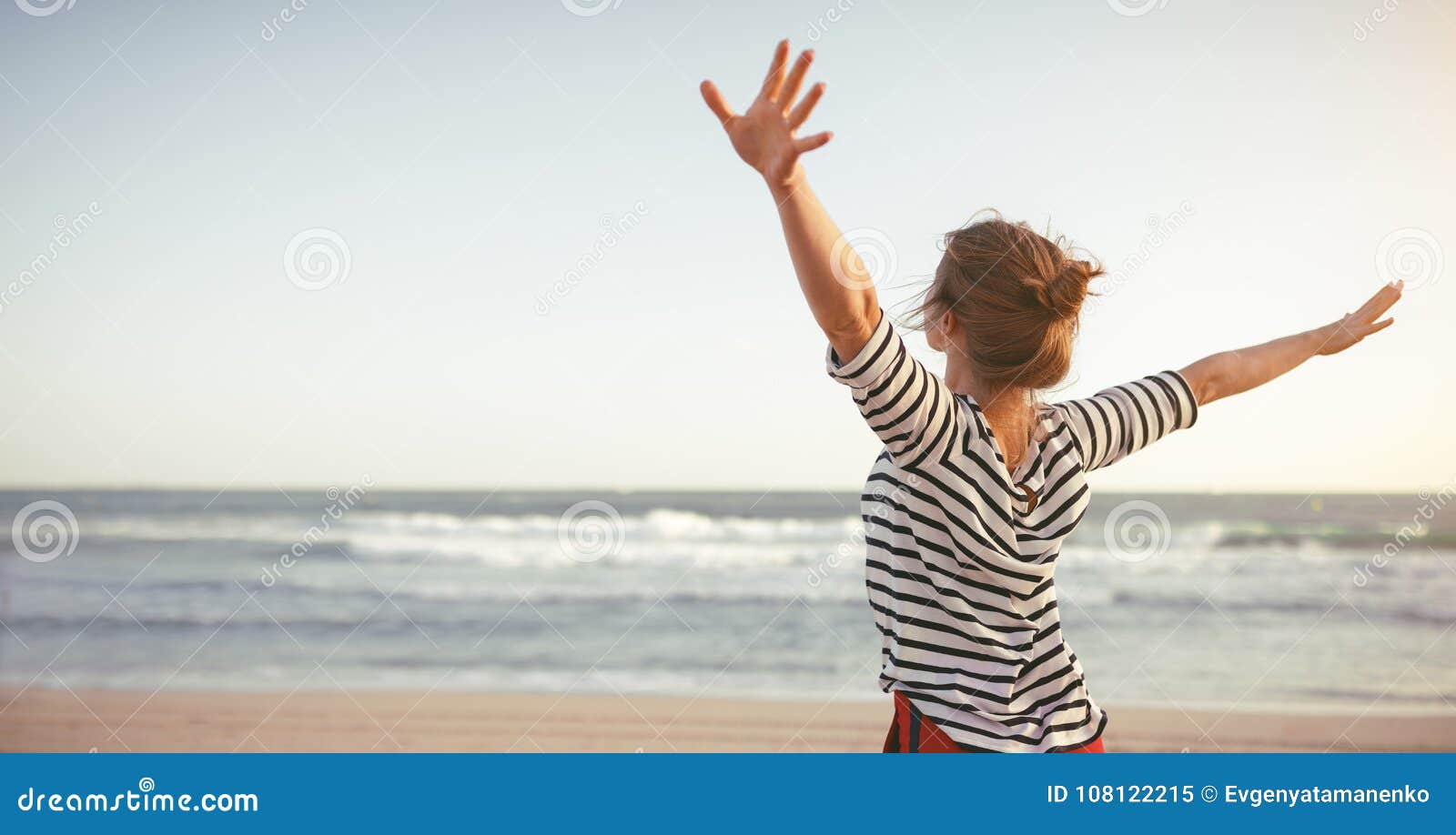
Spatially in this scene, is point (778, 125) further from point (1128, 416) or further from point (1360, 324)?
point (1360, 324)

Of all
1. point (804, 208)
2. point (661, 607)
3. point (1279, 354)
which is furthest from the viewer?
point (661, 607)

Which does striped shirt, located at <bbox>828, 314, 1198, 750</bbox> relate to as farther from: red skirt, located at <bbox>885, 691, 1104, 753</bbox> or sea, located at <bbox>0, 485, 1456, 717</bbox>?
sea, located at <bbox>0, 485, 1456, 717</bbox>

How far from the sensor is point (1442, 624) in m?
10.3

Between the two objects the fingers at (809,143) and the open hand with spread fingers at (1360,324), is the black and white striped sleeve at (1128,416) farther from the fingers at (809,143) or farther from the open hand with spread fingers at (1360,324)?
the fingers at (809,143)

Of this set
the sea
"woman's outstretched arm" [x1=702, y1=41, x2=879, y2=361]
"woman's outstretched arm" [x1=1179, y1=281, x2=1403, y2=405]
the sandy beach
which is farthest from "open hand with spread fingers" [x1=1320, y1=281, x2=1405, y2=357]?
the sea

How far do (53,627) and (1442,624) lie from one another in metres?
14.4

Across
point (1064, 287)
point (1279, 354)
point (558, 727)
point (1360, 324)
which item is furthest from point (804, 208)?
point (558, 727)

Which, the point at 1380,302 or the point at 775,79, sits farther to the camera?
the point at 1380,302

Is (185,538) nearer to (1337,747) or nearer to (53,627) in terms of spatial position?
(53,627)

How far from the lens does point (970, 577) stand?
1.48 metres

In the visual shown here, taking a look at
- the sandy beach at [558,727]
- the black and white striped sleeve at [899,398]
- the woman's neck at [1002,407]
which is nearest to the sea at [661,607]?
the sandy beach at [558,727]

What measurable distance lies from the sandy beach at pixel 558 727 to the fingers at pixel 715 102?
5299mm

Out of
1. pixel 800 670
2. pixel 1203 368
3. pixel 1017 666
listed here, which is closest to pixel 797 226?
pixel 1017 666

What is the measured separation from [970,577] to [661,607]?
10.1m
